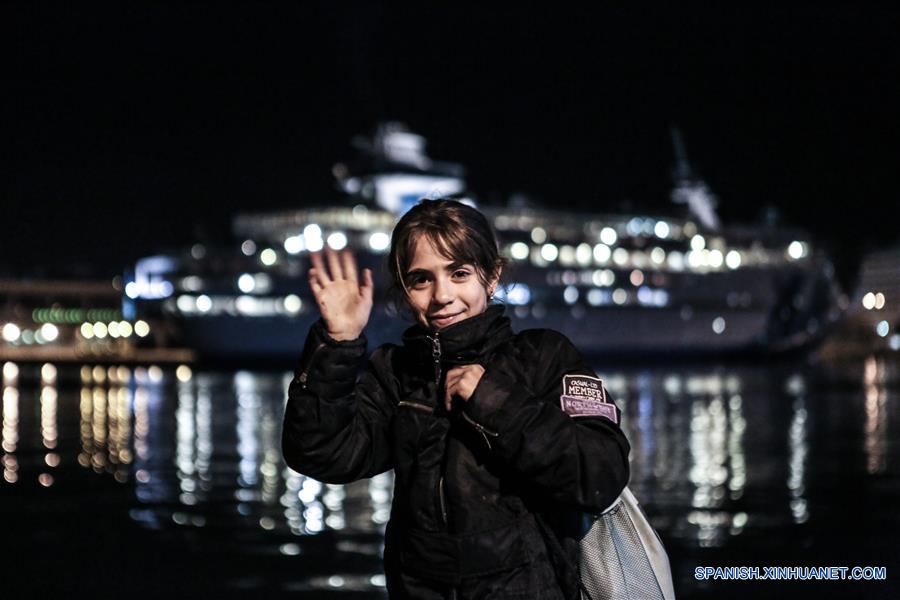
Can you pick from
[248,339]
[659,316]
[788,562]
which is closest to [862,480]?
[788,562]

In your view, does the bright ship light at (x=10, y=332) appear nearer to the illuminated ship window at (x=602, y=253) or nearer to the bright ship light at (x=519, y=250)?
the bright ship light at (x=519, y=250)

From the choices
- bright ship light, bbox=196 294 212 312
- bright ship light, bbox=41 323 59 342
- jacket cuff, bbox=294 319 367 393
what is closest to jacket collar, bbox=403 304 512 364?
jacket cuff, bbox=294 319 367 393

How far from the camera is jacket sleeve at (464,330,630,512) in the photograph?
2.08 metres

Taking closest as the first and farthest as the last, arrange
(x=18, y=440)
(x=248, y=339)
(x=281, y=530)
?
(x=281, y=530), (x=18, y=440), (x=248, y=339)

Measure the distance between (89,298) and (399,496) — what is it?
294 feet

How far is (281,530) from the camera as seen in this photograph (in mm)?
7285

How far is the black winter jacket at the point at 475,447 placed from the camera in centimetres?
211

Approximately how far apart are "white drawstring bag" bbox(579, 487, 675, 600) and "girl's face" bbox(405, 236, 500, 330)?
440 millimetres

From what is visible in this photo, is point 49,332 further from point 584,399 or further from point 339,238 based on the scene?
point 584,399

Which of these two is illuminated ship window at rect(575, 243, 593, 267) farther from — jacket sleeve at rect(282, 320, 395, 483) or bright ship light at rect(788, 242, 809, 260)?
jacket sleeve at rect(282, 320, 395, 483)

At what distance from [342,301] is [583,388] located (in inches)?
18.2

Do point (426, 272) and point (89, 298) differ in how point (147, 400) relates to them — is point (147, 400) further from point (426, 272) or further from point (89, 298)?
point (89, 298)

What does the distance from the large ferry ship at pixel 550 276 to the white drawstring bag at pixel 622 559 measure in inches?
1744

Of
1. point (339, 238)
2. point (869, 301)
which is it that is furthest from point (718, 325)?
Result: point (869, 301)
